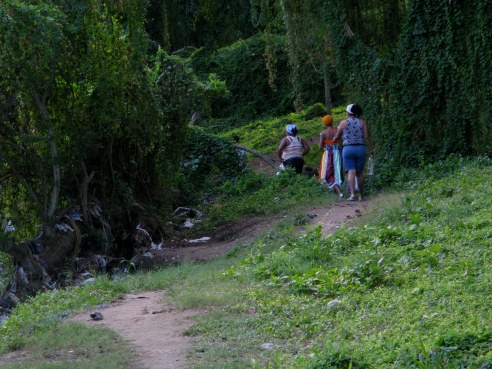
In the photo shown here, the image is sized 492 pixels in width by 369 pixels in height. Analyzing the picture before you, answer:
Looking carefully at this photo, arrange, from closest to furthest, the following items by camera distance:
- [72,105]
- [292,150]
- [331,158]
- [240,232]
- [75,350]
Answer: [75,350]
[72,105]
[240,232]
[331,158]
[292,150]

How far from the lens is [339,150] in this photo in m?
16.6

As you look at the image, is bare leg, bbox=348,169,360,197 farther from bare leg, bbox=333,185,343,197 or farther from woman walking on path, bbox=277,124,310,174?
woman walking on path, bbox=277,124,310,174

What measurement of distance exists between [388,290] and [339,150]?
29.1 ft

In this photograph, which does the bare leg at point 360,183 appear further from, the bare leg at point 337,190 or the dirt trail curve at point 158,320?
the dirt trail curve at point 158,320

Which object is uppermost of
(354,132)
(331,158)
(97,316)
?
(354,132)

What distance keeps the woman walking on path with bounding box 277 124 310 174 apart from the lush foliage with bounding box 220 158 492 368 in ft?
21.2

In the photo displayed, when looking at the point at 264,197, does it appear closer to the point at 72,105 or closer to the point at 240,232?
the point at 240,232

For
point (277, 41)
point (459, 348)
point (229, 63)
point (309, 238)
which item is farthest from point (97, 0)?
point (229, 63)

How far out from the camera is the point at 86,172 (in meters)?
14.6

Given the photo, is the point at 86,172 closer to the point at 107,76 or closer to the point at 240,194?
the point at 107,76

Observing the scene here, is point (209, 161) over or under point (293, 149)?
under

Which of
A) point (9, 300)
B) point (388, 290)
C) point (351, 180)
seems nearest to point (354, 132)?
point (351, 180)

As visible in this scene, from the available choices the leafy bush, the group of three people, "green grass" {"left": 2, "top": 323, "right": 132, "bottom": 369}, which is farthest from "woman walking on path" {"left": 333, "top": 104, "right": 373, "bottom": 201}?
"green grass" {"left": 2, "top": 323, "right": 132, "bottom": 369}

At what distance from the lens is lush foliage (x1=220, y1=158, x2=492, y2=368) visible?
591cm
